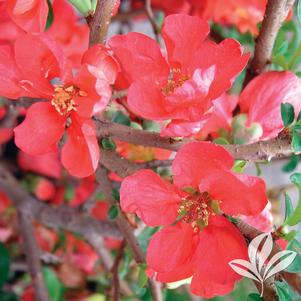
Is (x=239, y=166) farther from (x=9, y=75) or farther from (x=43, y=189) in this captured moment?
(x=43, y=189)

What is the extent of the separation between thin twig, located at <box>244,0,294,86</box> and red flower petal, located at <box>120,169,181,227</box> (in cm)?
16

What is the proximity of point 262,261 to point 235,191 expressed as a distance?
48 millimetres

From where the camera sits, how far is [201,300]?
3.03ft

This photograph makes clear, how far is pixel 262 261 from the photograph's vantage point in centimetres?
37

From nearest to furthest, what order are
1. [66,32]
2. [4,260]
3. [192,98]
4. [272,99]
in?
[192,98], [272,99], [66,32], [4,260]

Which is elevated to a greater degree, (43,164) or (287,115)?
(287,115)

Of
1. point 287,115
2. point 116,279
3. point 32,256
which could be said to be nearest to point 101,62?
point 287,115

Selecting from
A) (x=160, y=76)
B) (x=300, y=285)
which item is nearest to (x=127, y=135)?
(x=160, y=76)

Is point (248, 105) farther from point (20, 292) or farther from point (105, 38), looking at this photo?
point (20, 292)

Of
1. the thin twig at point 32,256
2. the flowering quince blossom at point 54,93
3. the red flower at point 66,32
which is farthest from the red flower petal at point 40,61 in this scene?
the thin twig at point 32,256

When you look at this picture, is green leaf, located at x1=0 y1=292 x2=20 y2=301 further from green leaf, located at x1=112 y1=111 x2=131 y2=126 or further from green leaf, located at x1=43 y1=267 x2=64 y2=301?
green leaf, located at x1=112 y1=111 x2=131 y2=126

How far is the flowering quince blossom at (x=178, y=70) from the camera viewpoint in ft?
1.17

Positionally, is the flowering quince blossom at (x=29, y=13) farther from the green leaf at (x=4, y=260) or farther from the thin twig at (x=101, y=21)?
the green leaf at (x=4, y=260)

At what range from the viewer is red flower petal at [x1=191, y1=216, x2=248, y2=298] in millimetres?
372
